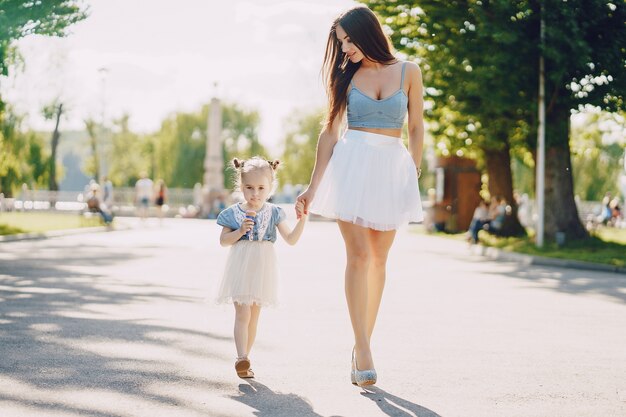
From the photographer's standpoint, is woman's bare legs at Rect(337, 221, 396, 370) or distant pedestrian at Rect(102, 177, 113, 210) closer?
woman's bare legs at Rect(337, 221, 396, 370)

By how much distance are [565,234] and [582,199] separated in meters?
46.8

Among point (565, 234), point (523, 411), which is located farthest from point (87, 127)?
point (523, 411)

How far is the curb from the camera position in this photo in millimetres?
17203

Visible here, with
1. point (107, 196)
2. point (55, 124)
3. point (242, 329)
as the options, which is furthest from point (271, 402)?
point (55, 124)

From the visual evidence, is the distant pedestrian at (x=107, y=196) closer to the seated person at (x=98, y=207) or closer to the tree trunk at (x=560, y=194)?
the seated person at (x=98, y=207)

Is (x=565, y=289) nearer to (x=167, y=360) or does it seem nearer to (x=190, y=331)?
(x=190, y=331)

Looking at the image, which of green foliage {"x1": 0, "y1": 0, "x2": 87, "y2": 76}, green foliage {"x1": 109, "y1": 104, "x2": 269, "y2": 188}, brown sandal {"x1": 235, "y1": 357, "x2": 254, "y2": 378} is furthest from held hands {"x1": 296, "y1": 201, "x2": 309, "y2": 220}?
green foliage {"x1": 109, "y1": 104, "x2": 269, "y2": 188}

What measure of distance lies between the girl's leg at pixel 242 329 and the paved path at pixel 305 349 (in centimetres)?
19

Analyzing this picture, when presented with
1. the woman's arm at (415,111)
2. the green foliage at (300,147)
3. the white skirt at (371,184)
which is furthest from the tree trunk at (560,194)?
the green foliage at (300,147)

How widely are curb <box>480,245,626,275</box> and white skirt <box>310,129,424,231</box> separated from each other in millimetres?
12354

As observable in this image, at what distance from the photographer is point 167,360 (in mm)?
6113

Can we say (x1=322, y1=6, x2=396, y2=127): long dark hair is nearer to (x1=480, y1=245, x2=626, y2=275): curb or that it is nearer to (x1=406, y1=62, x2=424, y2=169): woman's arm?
(x1=406, y1=62, x2=424, y2=169): woman's arm

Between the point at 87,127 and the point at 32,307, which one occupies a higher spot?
the point at 87,127

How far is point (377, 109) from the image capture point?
5.44 m
